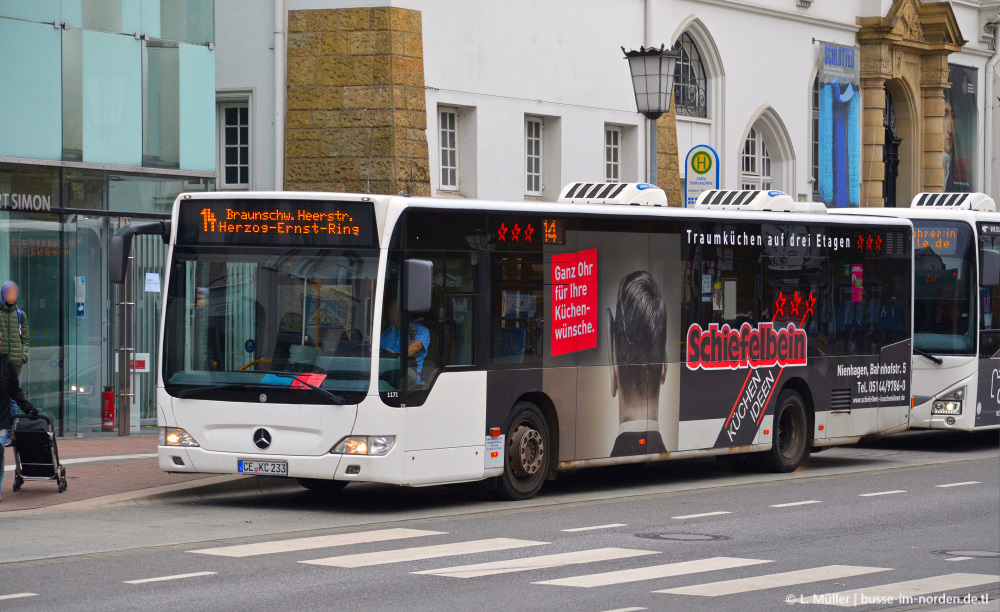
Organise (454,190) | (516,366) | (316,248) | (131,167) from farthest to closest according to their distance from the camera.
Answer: (454,190) → (131,167) → (516,366) → (316,248)

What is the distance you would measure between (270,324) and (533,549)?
336 centimetres

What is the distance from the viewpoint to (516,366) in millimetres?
14750

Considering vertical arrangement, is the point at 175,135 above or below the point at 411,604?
above

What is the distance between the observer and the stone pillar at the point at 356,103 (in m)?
23.3

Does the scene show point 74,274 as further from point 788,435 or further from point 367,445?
point 788,435

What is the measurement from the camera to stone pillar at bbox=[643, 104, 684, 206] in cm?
2938

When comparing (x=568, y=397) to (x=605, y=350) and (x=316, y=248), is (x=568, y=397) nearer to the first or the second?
(x=605, y=350)

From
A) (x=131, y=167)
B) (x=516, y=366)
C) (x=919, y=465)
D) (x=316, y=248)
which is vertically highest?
(x=131, y=167)

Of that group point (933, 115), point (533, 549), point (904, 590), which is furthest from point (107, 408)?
point (933, 115)

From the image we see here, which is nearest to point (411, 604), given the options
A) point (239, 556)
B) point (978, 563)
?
point (239, 556)

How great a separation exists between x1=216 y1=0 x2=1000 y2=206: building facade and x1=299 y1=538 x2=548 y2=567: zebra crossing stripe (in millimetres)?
11719

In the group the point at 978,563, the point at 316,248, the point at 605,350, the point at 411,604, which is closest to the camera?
the point at 411,604

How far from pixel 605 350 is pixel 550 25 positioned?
1172 cm

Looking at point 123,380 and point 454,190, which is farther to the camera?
point 454,190
